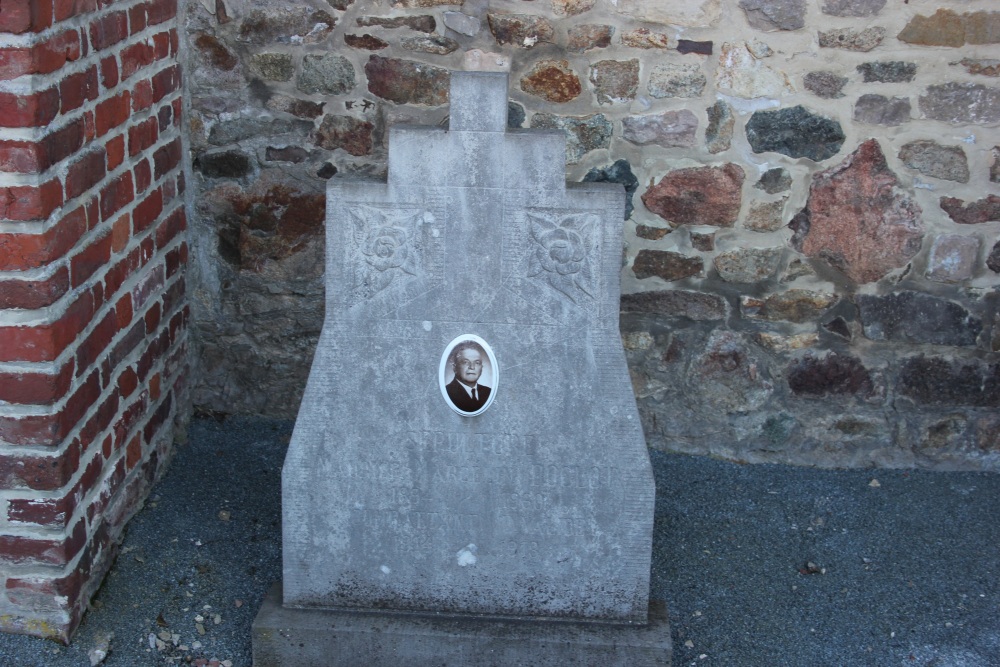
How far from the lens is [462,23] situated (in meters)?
3.50

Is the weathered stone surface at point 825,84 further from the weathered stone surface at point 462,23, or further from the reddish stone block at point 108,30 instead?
the reddish stone block at point 108,30

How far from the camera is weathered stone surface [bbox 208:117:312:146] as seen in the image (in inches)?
145

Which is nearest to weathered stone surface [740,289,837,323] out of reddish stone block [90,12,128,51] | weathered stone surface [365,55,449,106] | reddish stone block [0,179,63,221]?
weathered stone surface [365,55,449,106]

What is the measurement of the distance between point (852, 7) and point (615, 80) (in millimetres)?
763

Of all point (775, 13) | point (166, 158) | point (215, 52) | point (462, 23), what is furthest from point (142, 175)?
point (775, 13)

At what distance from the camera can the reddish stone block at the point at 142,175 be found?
3.22 meters

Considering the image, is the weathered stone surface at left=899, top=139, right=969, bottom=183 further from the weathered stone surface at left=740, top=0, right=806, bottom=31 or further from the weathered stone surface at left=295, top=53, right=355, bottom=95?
the weathered stone surface at left=295, top=53, right=355, bottom=95


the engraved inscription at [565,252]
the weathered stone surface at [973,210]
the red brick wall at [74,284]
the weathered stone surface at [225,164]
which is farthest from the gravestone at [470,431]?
the weathered stone surface at [973,210]

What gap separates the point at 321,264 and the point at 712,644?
1.83 metres

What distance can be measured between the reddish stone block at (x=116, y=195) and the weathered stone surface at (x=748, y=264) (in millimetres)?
1899

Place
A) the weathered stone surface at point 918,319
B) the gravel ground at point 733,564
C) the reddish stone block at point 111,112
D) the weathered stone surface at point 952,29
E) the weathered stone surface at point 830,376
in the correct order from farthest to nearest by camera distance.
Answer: the weathered stone surface at point 830,376 < the weathered stone surface at point 918,319 < the weathered stone surface at point 952,29 < the gravel ground at point 733,564 < the reddish stone block at point 111,112

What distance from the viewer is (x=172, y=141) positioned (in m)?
3.56

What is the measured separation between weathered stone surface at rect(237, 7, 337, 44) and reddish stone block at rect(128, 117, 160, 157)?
47 centimetres

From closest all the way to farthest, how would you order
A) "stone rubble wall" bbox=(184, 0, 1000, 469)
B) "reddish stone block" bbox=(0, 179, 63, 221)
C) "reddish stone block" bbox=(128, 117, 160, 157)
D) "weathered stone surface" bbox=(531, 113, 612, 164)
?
"reddish stone block" bbox=(0, 179, 63, 221) → "reddish stone block" bbox=(128, 117, 160, 157) → "stone rubble wall" bbox=(184, 0, 1000, 469) → "weathered stone surface" bbox=(531, 113, 612, 164)
